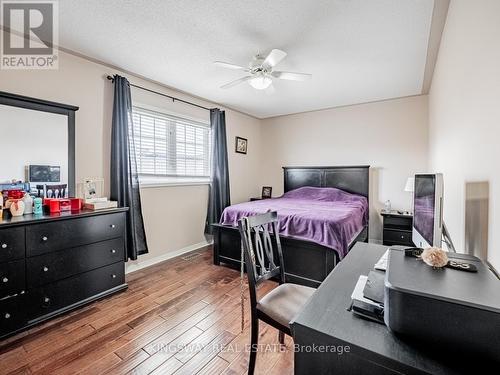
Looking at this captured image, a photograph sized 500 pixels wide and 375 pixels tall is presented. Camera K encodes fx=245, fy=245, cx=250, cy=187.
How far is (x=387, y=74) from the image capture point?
10.0ft

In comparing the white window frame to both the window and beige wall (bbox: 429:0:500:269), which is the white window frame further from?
beige wall (bbox: 429:0:500:269)

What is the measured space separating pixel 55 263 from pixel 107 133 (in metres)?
1.52

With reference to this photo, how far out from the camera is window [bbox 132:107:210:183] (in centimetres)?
326

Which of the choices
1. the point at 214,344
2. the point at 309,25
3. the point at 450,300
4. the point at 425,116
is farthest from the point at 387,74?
the point at 214,344

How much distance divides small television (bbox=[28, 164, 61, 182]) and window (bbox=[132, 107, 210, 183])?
928 mm

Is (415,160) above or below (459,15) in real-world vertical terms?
below

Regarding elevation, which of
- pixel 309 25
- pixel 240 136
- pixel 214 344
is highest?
pixel 309 25

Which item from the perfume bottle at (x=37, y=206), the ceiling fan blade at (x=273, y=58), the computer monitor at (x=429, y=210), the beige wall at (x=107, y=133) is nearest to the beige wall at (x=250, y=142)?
the beige wall at (x=107, y=133)

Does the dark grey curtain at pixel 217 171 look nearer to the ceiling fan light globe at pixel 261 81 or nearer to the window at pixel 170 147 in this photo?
the window at pixel 170 147

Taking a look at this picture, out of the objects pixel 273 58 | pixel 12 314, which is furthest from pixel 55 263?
pixel 273 58

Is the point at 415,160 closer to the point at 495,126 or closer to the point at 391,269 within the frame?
the point at 495,126

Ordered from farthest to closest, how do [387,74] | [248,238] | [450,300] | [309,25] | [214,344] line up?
A: 1. [387,74]
2. [309,25]
3. [214,344]
4. [248,238]
5. [450,300]

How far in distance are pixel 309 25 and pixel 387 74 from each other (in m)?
1.59

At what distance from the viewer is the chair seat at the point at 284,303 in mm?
1342
